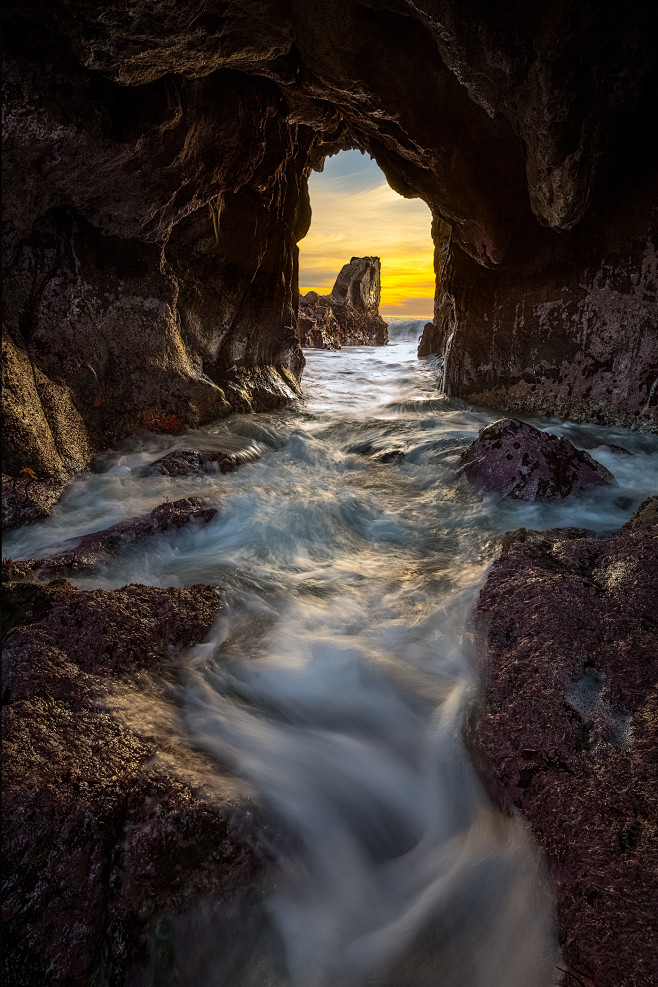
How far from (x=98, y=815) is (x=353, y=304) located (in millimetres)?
25879

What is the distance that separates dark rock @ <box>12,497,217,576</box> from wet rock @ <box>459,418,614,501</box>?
7.91ft

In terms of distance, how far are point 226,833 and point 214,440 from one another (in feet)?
15.7

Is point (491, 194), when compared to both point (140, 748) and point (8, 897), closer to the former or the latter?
point (140, 748)

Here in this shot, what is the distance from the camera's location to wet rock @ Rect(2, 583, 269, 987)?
1223 mm

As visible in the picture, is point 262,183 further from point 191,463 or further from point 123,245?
point 191,463

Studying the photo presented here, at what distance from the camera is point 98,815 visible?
4.58 feet

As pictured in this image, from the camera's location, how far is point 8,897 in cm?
121

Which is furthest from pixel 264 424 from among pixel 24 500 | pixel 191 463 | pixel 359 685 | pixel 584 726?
pixel 584 726

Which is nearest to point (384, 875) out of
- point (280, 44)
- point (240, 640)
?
point (240, 640)

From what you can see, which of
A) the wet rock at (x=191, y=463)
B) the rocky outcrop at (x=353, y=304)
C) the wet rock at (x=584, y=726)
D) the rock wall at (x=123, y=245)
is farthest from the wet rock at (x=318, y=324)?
the wet rock at (x=584, y=726)

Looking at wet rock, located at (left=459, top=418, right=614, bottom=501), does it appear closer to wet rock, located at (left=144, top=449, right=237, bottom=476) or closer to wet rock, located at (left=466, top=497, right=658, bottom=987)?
wet rock, located at (left=466, top=497, right=658, bottom=987)

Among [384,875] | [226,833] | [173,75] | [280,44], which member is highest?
[280,44]

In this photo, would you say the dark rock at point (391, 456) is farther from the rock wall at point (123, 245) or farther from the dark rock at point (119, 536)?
the dark rock at point (119, 536)

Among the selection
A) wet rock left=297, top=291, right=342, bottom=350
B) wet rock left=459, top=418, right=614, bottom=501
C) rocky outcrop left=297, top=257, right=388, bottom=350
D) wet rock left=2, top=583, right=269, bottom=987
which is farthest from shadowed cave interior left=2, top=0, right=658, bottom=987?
rocky outcrop left=297, top=257, right=388, bottom=350
